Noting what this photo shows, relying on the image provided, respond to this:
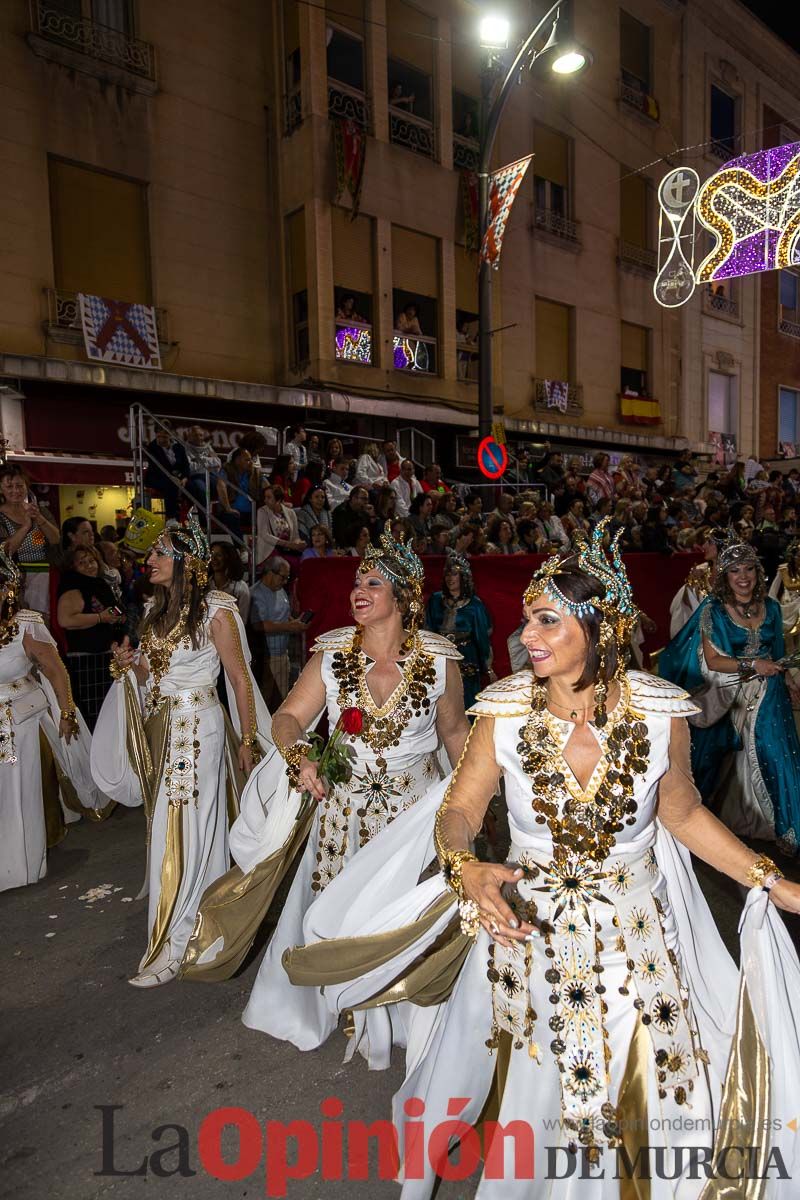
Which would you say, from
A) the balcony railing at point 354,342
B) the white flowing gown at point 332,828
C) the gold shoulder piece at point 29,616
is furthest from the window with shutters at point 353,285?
the white flowing gown at point 332,828

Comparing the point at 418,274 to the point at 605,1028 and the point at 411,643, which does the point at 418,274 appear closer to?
the point at 411,643

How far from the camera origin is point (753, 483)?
18.7m

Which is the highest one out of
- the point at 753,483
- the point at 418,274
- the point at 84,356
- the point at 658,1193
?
the point at 418,274

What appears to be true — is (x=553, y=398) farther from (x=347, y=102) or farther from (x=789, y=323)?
(x=789, y=323)

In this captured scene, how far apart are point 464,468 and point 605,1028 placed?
627 inches

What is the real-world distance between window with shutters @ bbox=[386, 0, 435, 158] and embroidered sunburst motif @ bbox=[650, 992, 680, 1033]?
17294 millimetres

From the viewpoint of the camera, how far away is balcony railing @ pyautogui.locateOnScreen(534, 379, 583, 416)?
1934cm

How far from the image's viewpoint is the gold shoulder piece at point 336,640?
12.0ft

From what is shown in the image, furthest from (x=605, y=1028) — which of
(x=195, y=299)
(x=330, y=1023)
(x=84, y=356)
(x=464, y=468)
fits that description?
(x=464, y=468)

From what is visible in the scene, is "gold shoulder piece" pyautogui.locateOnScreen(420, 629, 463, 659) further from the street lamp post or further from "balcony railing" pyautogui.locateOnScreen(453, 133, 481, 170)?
"balcony railing" pyautogui.locateOnScreen(453, 133, 481, 170)

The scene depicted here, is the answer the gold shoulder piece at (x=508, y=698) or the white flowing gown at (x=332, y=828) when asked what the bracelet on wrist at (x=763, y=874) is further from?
the white flowing gown at (x=332, y=828)

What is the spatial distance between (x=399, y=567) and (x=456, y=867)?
1669 mm

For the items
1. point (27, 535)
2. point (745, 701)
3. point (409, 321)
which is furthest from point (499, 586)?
point (409, 321)

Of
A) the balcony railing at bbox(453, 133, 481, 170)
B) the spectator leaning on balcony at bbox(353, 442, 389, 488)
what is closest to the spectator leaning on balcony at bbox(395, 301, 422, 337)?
the balcony railing at bbox(453, 133, 481, 170)
